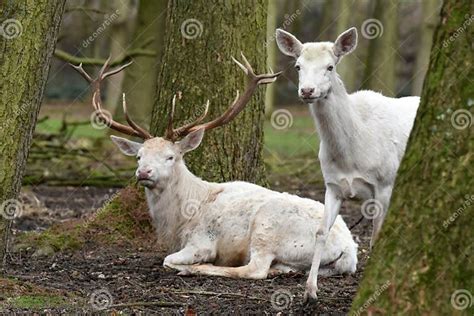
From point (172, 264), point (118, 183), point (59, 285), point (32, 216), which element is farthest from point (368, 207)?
point (118, 183)

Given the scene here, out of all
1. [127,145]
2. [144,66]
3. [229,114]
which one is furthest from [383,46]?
[127,145]

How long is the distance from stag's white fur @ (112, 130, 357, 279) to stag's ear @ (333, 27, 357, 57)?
152 centimetres

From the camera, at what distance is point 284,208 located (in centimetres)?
836

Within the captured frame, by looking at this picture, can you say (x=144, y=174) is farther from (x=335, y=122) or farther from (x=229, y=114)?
(x=335, y=122)

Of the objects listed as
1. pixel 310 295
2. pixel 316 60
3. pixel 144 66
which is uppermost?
pixel 316 60

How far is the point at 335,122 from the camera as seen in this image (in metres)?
7.41

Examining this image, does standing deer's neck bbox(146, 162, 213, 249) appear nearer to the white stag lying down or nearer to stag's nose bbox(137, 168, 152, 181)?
the white stag lying down

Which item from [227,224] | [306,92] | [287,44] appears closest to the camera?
[306,92]

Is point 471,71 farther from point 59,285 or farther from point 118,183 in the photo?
point 118,183

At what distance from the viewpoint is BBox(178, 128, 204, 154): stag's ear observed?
829 cm

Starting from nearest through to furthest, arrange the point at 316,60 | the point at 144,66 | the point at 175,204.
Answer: the point at 316,60
the point at 175,204
the point at 144,66

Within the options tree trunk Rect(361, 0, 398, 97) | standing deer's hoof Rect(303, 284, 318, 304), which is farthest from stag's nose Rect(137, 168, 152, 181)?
tree trunk Rect(361, 0, 398, 97)

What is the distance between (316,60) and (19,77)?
2094 mm

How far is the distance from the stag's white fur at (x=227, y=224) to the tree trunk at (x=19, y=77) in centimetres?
120
